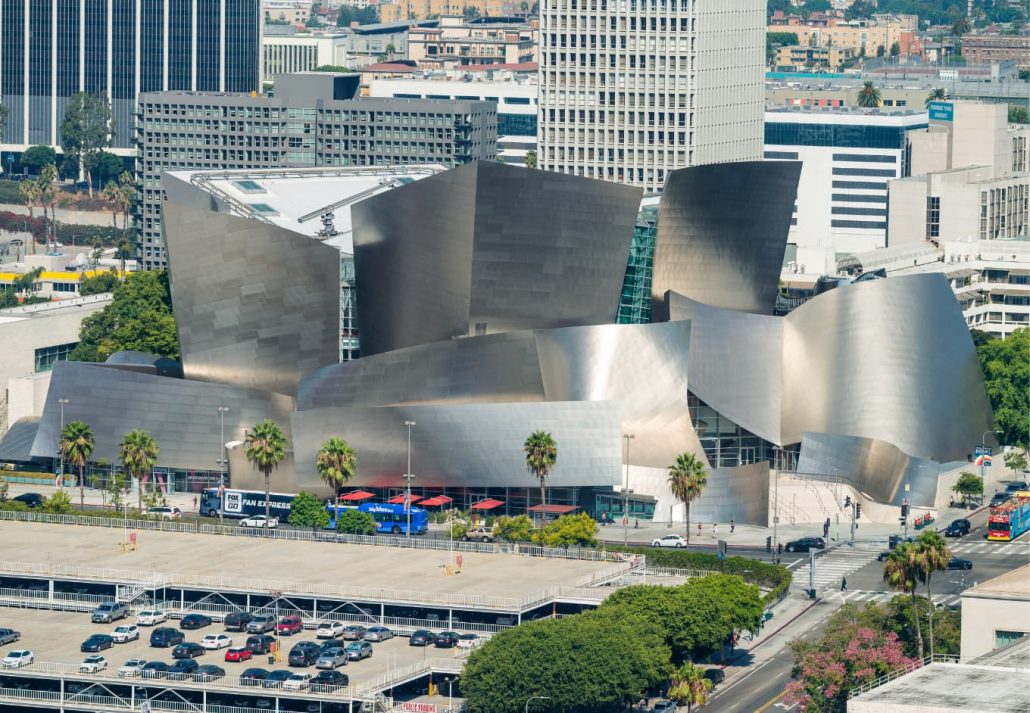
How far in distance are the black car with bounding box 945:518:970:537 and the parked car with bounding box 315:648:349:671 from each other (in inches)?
1819

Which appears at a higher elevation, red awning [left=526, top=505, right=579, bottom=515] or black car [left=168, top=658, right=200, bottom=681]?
red awning [left=526, top=505, right=579, bottom=515]

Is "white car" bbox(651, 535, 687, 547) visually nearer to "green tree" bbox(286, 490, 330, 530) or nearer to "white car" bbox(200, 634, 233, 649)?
"green tree" bbox(286, 490, 330, 530)

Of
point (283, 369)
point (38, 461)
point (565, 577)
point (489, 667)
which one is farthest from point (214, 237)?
point (489, 667)

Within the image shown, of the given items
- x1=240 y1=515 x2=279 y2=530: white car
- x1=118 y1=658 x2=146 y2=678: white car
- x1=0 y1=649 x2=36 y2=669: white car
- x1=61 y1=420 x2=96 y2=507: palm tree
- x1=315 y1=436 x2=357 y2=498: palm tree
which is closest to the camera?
x1=118 y1=658 x2=146 y2=678: white car

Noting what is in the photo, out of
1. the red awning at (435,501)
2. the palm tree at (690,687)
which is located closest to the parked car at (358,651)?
the palm tree at (690,687)

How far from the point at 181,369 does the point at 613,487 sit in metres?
28.3

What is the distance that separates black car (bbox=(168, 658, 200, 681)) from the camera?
10881cm

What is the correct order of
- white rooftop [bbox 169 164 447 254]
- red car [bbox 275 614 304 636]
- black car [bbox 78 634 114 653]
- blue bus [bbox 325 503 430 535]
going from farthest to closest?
white rooftop [bbox 169 164 447 254] → blue bus [bbox 325 503 430 535] → red car [bbox 275 614 304 636] → black car [bbox 78 634 114 653]

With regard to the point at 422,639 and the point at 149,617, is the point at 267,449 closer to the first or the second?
the point at 149,617

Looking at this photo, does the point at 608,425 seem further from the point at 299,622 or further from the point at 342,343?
the point at 299,622

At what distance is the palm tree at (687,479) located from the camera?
5625 inches

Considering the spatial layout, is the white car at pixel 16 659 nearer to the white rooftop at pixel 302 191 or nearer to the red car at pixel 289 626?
the red car at pixel 289 626

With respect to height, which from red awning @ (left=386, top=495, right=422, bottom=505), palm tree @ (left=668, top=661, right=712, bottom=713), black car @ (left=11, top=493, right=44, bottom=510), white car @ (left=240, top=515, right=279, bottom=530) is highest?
red awning @ (left=386, top=495, right=422, bottom=505)

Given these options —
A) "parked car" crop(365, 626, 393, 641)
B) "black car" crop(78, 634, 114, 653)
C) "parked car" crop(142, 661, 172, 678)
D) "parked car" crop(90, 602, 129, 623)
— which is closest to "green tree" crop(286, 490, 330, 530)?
"parked car" crop(90, 602, 129, 623)
